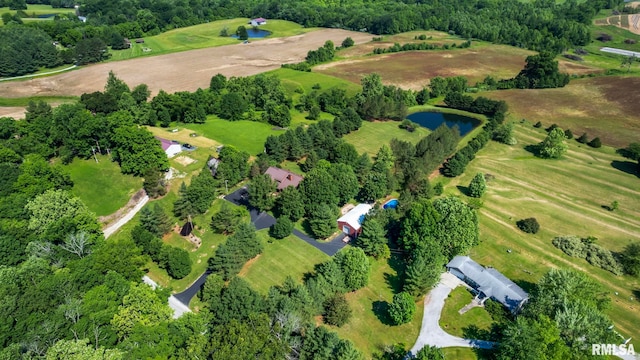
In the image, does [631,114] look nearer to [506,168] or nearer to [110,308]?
[506,168]

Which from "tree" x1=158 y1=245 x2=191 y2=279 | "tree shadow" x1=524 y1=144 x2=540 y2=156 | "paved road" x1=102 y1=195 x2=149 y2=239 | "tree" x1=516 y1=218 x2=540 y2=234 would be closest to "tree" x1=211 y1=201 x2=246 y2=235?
"tree" x1=158 y1=245 x2=191 y2=279

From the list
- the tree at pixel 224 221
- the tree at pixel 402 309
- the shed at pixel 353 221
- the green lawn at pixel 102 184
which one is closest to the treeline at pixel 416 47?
the shed at pixel 353 221

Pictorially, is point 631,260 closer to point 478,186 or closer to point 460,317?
point 478,186

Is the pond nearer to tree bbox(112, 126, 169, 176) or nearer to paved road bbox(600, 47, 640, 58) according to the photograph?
tree bbox(112, 126, 169, 176)

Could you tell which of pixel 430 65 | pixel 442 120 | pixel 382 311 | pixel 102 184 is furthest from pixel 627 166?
pixel 102 184

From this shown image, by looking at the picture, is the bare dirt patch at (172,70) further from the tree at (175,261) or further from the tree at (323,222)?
the tree at (323,222)
